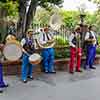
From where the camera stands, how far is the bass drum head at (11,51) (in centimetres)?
1211

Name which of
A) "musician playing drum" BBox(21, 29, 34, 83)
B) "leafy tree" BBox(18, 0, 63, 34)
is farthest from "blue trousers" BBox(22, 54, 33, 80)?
"leafy tree" BBox(18, 0, 63, 34)

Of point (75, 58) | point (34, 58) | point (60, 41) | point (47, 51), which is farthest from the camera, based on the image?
point (60, 41)

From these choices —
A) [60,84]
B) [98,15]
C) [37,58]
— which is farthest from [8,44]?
[98,15]

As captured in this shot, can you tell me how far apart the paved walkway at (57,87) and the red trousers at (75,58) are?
311 millimetres

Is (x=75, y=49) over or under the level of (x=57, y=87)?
over

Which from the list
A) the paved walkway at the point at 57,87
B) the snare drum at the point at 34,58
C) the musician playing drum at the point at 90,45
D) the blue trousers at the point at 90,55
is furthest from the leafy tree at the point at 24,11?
the snare drum at the point at 34,58

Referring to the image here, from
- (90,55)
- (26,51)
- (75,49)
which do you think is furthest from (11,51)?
(90,55)

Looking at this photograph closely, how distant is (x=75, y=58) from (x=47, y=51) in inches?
42.6

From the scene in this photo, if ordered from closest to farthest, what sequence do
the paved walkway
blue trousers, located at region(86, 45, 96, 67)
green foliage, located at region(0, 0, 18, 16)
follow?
the paved walkway < blue trousers, located at region(86, 45, 96, 67) < green foliage, located at region(0, 0, 18, 16)

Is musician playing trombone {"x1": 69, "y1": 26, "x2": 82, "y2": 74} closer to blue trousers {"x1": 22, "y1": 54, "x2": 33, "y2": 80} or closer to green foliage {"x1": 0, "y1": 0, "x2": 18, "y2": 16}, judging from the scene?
blue trousers {"x1": 22, "y1": 54, "x2": 33, "y2": 80}

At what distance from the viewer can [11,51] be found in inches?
476

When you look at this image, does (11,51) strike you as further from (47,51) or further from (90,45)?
(90,45)

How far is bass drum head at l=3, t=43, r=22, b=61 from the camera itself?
1211cm

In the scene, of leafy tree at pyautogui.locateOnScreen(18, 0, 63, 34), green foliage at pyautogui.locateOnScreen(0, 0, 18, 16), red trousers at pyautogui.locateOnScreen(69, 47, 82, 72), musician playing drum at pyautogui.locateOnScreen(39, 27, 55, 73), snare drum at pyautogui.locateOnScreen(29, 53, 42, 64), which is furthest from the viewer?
leafy tree at pyautogui.locateOnScreen(18, 0, 63, 34)
